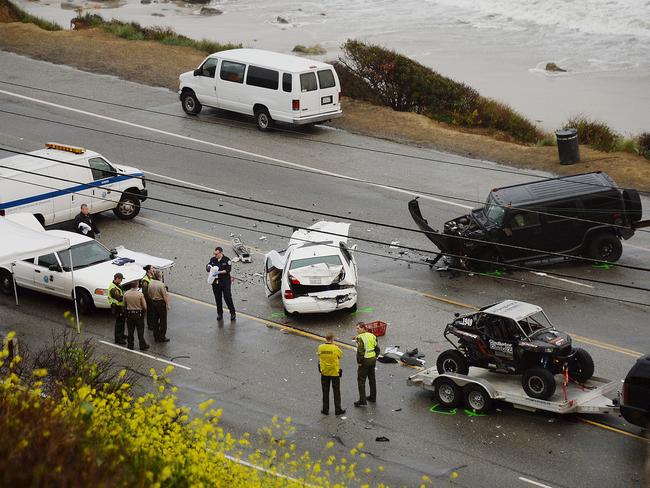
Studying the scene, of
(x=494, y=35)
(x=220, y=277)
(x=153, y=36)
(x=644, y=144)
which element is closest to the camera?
(x=220, y=277)

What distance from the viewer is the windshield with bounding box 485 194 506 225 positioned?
23.3m

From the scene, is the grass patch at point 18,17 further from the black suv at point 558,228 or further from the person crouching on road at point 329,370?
the person crouching on road at point 329,370

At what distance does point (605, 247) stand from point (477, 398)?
295 inches

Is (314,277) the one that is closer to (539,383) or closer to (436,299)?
(436,299)

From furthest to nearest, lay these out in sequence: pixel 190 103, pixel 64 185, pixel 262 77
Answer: pixel 190 103
pixel 262 77
pixel 64 185

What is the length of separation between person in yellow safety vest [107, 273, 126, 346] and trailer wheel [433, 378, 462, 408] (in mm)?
6014

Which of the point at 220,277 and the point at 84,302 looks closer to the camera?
the point at 220,277

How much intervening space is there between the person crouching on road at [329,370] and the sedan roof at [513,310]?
2.54m

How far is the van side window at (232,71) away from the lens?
3294 cm

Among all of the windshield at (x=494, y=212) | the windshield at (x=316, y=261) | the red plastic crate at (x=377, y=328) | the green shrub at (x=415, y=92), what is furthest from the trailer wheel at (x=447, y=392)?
the green shrub at (x=415, y=92)

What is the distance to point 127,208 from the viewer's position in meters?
26.6

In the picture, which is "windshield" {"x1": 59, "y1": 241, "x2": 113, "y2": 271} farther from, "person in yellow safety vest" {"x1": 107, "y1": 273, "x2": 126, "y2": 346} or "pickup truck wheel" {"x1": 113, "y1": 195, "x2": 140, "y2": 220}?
"pickup truck wheel" {"x1": 113, "y1": 195, "x2": 140, "y2": 220}

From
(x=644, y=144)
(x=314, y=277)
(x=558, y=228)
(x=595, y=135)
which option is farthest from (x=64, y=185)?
(x=644, y=144)

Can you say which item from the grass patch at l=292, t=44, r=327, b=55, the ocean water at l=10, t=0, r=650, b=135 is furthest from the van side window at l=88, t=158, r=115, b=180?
the grass patch at l=292, t=44, r=327, b=55
